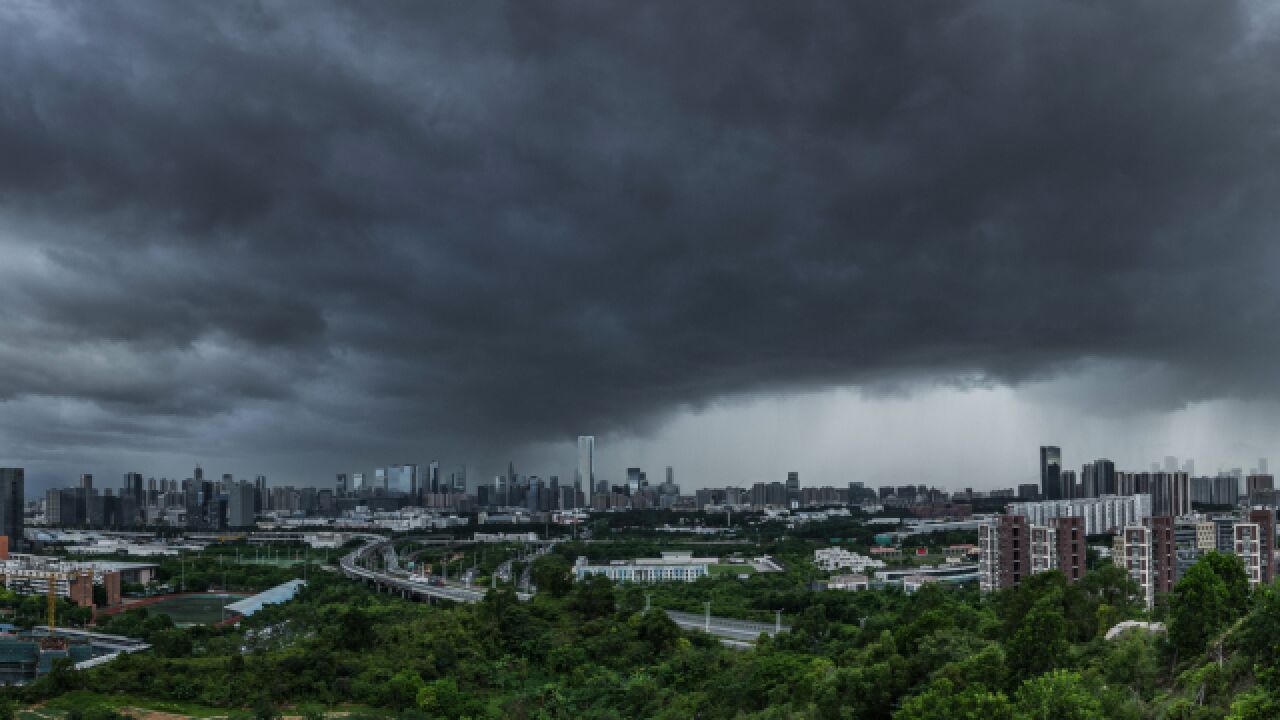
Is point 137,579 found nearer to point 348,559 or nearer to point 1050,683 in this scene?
point 348,559

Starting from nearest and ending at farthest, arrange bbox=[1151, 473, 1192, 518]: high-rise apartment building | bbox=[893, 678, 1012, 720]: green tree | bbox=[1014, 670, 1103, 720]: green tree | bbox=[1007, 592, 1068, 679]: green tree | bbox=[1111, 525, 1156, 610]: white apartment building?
bbox=[1014, 670, 1103, 720]: green tree < bbox=[893, 678, 1012, 720]: green tree < bbox=[1007, 592, 1068, 679]: green tree < bbox=[1111, 525, 1156, 610]: white apartment building < bbox=[1151, 473, 1192, 518]: high-rise apartment building

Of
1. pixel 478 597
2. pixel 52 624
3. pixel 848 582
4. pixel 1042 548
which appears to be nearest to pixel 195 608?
pixel 52 624

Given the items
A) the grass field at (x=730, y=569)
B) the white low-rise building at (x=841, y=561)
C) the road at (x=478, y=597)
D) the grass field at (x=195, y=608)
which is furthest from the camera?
the white low-rise building at (x=841, y=561)

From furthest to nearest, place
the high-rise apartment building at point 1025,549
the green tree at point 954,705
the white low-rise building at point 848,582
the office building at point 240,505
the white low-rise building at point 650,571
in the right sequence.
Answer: the office building at point 240,505, the white low-rise building at point 650,571, the white low-rise building at point 848,582, the high-rise apartment building at point 1025,549, the green tree at point 954,705

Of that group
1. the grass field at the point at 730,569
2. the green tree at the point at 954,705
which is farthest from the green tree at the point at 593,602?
the grass field at the point at 730,569

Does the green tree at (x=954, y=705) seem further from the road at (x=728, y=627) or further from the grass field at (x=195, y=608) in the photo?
the grass field at (x=195, y=608)

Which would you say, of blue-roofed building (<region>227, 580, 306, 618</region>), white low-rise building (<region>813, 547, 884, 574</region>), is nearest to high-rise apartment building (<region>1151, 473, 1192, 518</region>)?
white low-rise building (<region>813, 547, 884, 574</region>)

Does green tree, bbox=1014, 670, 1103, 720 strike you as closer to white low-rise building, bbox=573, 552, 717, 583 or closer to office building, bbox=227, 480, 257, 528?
white low-rise building, bbox=573, 552, 717, 583

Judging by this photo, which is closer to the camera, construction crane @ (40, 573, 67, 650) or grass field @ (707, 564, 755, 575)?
construction crane @ (40, 573, 67, 650)
